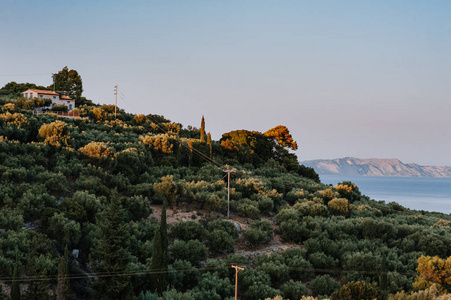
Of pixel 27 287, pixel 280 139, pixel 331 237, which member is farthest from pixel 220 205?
pixel 280 139

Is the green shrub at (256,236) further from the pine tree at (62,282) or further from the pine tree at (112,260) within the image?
the pine tree at (62,282)

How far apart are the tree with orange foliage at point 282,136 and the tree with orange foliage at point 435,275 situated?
43.1 m

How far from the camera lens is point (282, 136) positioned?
6594 cm

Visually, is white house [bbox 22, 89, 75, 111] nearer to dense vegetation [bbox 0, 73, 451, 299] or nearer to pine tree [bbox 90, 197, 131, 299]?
dense vegetation [bbox 0, 73, 451, 299]

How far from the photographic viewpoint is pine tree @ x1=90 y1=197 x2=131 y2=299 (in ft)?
59.6

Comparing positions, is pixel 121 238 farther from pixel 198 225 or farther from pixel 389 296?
pixel 389 296

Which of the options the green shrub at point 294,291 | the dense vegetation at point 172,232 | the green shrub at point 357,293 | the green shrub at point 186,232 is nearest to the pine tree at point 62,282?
the dense vegetation at point 172,232

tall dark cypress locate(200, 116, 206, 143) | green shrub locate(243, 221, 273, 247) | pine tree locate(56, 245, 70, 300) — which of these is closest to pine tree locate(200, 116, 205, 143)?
tall dark cypress locate(200, 116, 206, 143)

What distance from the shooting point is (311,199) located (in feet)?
135

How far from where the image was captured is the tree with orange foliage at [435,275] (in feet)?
73.4

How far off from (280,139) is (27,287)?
51909mm

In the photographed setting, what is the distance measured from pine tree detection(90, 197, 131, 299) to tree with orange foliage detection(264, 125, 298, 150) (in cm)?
4879

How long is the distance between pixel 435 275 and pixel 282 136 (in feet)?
146

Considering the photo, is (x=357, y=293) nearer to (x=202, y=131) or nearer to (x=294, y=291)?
(x=294, y=291)
